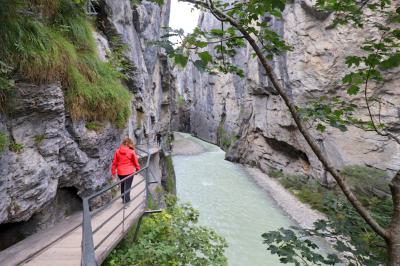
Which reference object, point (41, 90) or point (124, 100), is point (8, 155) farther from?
point (124, 100)

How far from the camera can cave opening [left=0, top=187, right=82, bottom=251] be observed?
14.3ft

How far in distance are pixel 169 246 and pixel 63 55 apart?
4.23m

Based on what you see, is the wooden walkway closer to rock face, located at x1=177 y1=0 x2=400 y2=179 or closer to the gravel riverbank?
rock face, located at x1=177 y1=0 x2=400 y2=179

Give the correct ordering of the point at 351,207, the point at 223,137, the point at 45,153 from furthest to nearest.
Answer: the point at 223,137 < the point at 45,153 < the point at 351,207

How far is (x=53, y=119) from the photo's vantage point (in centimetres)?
474

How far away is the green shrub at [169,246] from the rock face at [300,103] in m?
8.00

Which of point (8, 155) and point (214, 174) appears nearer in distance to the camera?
point (8, 155)

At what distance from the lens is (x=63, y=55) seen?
5172mm

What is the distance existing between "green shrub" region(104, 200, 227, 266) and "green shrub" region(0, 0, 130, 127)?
2890 mm

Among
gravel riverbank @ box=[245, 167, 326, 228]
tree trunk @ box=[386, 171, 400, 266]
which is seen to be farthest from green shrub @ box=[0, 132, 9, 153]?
gravel riverbank @ box=[245, 167, 326, 228]

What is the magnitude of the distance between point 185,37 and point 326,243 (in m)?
11.7

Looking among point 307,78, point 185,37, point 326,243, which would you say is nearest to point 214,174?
point 307,78

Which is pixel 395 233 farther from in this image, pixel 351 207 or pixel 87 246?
pixel 87 246

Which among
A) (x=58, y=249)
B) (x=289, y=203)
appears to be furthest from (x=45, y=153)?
(x=289, y=203)
